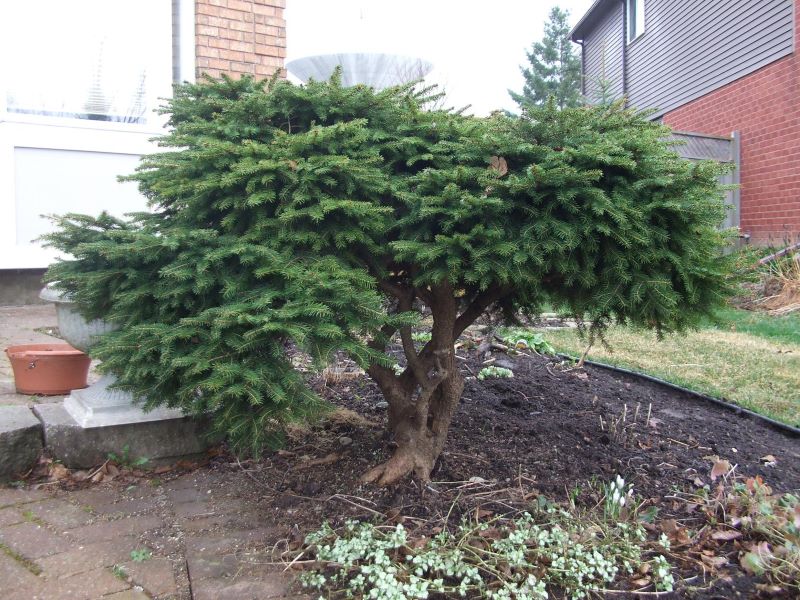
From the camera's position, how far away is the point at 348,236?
2213mm

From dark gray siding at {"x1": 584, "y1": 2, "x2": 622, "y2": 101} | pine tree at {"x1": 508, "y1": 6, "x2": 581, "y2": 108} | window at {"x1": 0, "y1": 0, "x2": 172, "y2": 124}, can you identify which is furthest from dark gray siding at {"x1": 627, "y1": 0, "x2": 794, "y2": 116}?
pine tree at {"x1": 508, "y1": 6, "x2": 581, "y2": 108}

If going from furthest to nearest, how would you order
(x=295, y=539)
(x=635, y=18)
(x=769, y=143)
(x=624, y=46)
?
(x=624, y=46)
(x=635, y=18)
(x=769, y=143)
(x=295, y=539)

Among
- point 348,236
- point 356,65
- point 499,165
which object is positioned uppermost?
point 356,65

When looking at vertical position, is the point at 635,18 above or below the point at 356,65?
above

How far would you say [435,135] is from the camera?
8.27 ft

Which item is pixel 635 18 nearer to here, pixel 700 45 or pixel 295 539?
pixel 700 45

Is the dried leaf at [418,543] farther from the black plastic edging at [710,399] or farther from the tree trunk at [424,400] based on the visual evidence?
the black plastic edging at [710,399]

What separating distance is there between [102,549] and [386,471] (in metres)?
1.09

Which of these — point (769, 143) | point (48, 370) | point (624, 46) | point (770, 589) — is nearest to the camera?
point (770, 589)

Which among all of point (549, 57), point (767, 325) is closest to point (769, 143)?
point (767, 325)

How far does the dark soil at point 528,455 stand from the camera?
Result: 8.16 feet

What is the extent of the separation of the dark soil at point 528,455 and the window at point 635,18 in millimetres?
15500

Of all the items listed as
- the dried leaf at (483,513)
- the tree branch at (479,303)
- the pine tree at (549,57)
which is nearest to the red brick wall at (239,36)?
the tree branch at (479,303)

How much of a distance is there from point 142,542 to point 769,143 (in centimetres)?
1179
